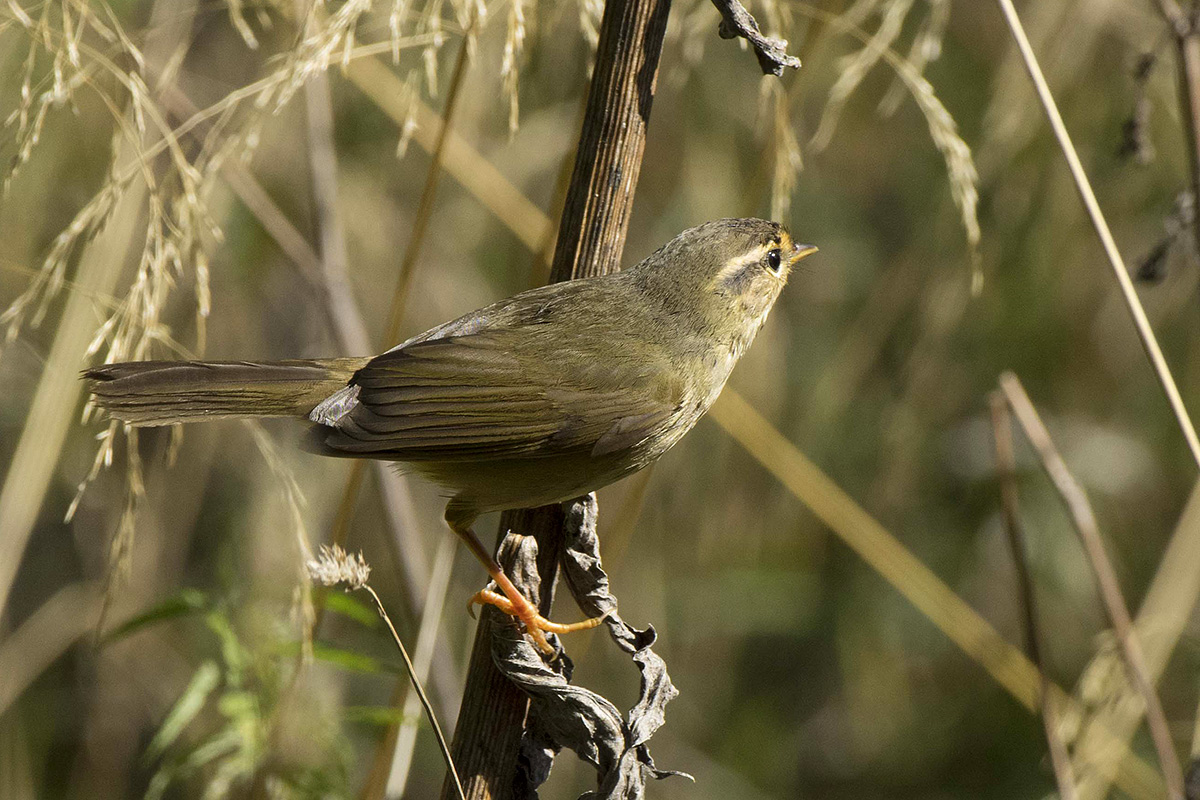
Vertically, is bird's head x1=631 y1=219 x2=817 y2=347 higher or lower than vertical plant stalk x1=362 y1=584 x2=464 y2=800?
higher

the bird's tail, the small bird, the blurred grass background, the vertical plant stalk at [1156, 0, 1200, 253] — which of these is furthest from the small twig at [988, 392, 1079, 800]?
the bird's tail

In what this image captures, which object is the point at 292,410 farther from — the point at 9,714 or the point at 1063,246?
the point at 1063,246

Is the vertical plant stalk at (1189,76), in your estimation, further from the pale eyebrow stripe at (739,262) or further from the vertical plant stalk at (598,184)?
the vertical plant stalk at (598,184)

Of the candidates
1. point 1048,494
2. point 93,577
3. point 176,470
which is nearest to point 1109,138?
point 1048,494

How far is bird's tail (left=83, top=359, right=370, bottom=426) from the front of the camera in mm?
2223

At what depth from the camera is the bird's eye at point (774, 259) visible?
9.48 feet

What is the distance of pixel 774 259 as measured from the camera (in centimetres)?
291

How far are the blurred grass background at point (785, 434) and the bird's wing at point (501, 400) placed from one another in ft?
5.70

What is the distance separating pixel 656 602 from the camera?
15.1 ft

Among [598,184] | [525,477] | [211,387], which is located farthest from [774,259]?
[211,387]

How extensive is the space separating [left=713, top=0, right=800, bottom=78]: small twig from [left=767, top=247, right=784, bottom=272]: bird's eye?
97 centimetres

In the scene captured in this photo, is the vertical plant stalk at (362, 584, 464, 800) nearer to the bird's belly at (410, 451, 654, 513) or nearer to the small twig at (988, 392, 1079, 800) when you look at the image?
the bird's belly at (410, 451, 654, 513)

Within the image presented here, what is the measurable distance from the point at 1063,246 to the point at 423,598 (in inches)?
117

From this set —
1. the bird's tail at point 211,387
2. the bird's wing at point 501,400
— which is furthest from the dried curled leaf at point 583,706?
the bird's tail at point 211,387
